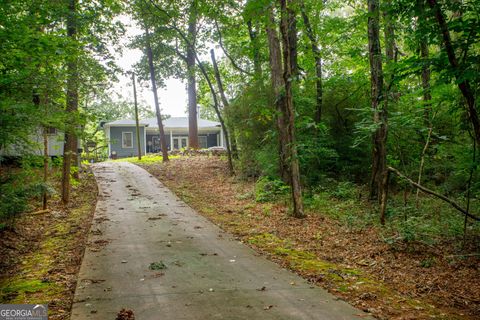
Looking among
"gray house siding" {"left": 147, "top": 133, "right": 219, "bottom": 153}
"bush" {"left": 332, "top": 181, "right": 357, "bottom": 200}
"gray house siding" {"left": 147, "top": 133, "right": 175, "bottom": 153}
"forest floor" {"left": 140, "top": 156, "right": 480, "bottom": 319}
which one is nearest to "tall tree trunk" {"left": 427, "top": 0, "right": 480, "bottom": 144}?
"forest floor" {"left": 140, "top": 156, "right": 480, "bottom": 319}

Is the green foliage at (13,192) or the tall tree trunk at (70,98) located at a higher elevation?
the tall tree trunk at (70,98)

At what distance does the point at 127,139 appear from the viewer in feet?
118

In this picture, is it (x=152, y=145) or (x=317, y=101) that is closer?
(x=317, y=101)

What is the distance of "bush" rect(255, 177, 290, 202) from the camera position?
1150 centimetres

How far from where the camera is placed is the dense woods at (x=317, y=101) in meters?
5.94

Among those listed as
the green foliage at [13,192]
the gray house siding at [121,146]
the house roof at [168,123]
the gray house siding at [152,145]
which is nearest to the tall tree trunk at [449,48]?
the green foliage at [13,192]

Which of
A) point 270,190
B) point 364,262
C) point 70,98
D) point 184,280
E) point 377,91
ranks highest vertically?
point 70,98

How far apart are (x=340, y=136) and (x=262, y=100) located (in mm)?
3082

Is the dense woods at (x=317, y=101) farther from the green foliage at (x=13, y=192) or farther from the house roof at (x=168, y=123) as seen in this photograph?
the house roof at (x=168, y=123)

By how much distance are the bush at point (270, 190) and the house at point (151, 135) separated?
23.9 meters

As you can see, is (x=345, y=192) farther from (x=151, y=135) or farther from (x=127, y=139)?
(x=151, y=135)

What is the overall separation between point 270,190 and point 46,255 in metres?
7.09

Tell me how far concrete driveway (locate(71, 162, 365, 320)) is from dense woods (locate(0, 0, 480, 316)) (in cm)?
228

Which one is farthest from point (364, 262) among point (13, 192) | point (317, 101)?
point (317, 101)
